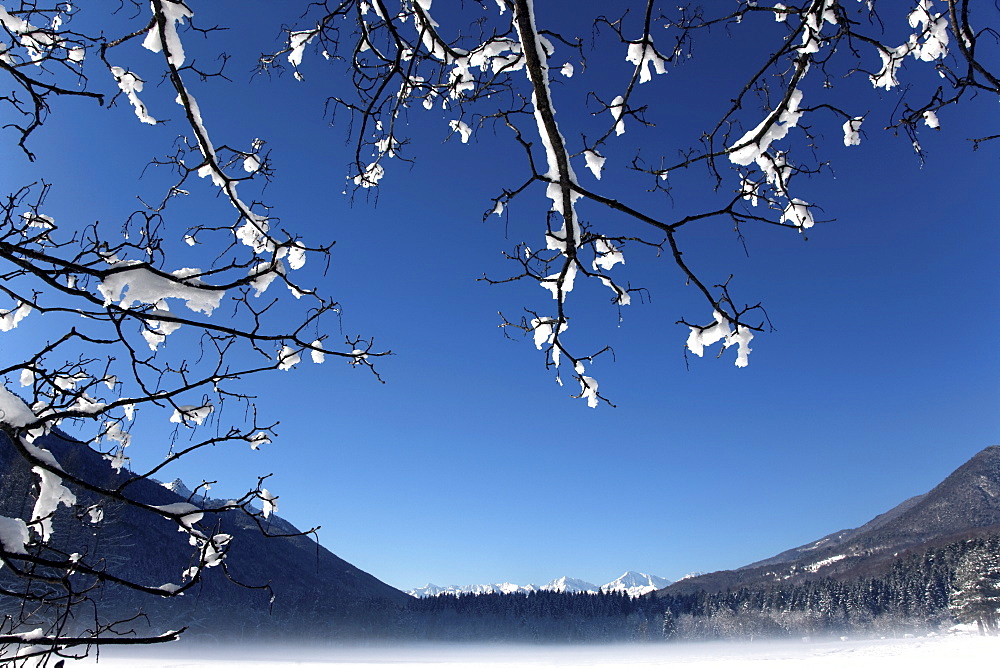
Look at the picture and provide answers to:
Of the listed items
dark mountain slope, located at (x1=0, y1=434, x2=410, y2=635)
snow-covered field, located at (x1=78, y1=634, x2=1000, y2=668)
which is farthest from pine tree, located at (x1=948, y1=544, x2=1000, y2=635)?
dark mountain slope, located at (x1=0, y1=434, x2=410, y2=635)

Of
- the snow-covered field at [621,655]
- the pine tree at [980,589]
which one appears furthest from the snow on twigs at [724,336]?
the pine tree at [980,589]

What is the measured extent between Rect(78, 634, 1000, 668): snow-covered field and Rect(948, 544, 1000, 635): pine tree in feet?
7.14

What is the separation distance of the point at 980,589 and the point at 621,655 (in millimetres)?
42660

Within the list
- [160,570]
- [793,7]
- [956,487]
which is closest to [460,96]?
[793,7]

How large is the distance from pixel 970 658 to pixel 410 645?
69158 mm

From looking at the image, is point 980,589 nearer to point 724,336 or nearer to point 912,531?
point 724,336

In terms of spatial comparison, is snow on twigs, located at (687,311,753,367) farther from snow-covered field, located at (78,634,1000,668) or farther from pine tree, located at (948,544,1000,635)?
pine tree, located at (948,544,1000,635)

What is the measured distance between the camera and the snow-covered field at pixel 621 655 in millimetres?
43656

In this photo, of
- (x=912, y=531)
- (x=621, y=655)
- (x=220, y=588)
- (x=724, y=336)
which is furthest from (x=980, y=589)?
(x=912, y=531)

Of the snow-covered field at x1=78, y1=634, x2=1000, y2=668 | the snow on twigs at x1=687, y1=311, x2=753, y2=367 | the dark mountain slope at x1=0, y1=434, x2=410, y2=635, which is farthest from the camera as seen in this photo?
the dark mountain slope at x1=0, y1=434, x2=410, y2=635

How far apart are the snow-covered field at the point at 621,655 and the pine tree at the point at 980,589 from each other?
2176mm

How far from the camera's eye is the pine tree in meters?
59.0

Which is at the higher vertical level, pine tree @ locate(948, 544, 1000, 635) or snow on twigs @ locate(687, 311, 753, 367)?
snow on twigs @ locate(687, 311, 753, 367)

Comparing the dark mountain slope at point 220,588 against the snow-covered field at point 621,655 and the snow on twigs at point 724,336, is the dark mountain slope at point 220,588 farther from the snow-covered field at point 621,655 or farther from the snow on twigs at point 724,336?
the snow on twigs at point 724,336
